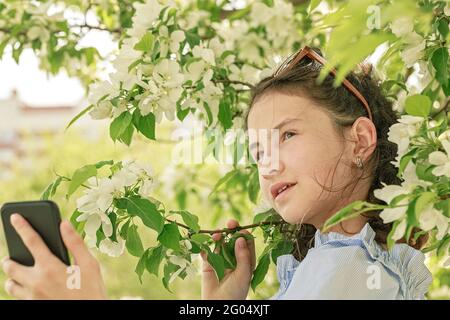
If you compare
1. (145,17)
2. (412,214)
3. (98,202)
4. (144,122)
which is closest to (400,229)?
(412,214)

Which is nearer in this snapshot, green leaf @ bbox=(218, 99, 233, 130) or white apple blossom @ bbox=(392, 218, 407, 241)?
white apple blossom @ bbox=(392, 218, 407, 241)

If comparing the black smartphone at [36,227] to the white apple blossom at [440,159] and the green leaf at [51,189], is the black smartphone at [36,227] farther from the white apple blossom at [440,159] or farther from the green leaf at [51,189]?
the white apple blossom at [440,159]

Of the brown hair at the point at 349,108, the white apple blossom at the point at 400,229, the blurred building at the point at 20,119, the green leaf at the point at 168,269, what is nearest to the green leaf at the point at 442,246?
the brown hair at the point at 349,108

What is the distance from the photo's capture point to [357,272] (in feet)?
3.90

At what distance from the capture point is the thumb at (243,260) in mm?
1498

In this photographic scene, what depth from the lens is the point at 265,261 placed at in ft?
4.98

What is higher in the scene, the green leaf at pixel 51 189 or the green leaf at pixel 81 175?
the green leaf at pixel 81 175

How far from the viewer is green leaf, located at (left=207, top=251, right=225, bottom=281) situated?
146 cm

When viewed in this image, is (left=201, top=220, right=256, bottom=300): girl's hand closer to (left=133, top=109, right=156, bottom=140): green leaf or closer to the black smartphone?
(left=133, top=109, right=156, bottom=140): green leaf

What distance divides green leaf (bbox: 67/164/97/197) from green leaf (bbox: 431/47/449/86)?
581mm

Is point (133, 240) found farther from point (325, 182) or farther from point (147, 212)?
point (325, 182)

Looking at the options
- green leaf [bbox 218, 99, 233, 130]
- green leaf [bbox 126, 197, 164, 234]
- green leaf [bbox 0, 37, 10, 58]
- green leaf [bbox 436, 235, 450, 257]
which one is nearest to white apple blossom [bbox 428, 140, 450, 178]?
green leaf [bbox 436, 235, 450, 257]
